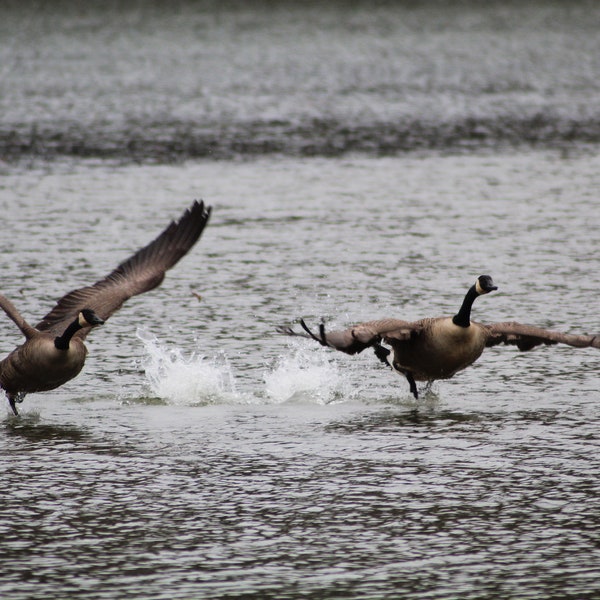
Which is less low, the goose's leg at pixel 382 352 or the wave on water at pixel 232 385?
the goose's leg at pixel 382 352

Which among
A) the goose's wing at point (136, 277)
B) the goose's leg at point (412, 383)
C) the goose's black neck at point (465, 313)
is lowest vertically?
the goose's leg at point (412, 383)

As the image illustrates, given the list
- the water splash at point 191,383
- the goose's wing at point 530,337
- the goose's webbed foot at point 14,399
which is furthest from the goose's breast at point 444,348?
the goose's webbed foot at point 14,399

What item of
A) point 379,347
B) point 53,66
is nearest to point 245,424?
point 379,347

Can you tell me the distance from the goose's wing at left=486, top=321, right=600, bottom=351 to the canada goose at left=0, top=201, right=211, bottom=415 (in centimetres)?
230

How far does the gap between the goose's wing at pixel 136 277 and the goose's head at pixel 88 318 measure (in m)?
0.63

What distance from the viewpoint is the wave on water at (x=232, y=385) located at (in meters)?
10.6

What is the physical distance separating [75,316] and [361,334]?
2.41m

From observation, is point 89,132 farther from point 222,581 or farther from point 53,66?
point 222,581

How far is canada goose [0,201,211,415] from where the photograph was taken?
32.7 ft

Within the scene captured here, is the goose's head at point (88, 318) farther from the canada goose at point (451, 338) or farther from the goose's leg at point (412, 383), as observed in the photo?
the goose's leg at point (412, 383)

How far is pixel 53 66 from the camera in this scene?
36594 mm

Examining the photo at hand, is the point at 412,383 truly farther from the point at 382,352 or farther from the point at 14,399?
the point at 14,399

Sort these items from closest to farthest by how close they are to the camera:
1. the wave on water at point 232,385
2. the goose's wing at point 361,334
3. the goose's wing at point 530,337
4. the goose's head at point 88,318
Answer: the goose's wing at point 361,334 < the goose's wing at point 530,337 < the goose's head at point 88,318 < the wave on water at point 232,385

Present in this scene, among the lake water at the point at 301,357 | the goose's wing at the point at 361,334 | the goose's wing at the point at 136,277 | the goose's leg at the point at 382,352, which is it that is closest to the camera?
the lake water at the point at 301,357
